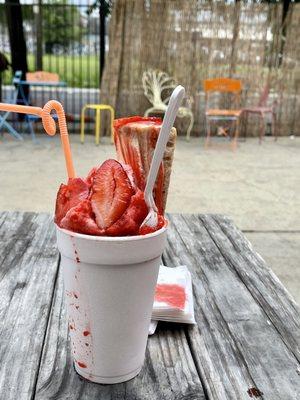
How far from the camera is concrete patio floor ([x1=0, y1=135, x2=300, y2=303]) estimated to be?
374cm

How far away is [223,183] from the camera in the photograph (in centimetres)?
522

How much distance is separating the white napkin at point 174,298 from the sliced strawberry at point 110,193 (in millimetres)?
349

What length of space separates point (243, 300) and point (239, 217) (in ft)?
9.38

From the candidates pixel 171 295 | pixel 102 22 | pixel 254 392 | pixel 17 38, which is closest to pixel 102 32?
pixel 102 22

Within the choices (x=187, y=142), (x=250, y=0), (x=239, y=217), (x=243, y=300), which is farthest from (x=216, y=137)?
(x=243, y=300)

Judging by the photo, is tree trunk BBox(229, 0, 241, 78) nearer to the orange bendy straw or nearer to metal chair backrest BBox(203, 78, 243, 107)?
metal chair backrest BBox(203, 78, 243, 107)

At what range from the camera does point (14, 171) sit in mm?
5461

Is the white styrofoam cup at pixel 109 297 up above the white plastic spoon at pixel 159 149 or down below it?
below

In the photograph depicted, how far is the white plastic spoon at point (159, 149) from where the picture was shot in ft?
2.73

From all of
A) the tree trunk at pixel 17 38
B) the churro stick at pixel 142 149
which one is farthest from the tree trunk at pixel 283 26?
the churro stick at pixel 142 149

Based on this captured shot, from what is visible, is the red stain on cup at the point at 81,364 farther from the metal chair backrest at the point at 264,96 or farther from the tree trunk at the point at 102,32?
the tree trunk at the point at 102,32

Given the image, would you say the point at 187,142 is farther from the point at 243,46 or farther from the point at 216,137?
the point at 243,46

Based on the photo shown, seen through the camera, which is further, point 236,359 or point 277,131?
point 277,131

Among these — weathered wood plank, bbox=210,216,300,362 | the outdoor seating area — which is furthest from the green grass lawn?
the outdoor seating area
